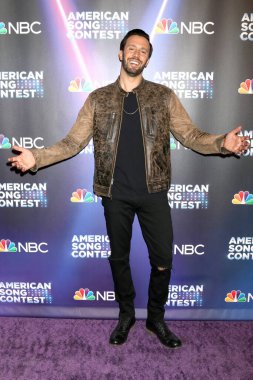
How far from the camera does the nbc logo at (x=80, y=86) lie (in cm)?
294

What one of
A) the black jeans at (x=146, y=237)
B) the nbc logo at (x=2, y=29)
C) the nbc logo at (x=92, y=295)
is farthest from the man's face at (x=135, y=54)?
the nbc logo at (x=92, y=295)

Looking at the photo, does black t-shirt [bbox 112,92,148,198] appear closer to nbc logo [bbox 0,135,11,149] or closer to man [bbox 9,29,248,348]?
man [bbox 9,29,248,348]

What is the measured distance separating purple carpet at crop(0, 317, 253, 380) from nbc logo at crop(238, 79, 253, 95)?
2.00m

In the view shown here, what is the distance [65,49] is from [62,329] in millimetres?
Answer: 2339

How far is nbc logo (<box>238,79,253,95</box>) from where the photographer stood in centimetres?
290

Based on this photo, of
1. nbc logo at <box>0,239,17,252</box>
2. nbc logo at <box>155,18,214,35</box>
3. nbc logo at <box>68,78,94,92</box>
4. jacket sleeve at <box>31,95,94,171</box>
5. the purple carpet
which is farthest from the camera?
nbc logo at <box>0,239,17,252</box>

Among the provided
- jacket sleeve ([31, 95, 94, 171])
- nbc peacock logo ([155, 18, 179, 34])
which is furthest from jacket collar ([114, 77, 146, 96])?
nbc peacock logo ([155, 18, 179, 34])

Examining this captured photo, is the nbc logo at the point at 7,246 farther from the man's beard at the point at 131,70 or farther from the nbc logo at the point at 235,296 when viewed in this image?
the nbc logo at the point at 235,296

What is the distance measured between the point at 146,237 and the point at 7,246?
1307 millimetres

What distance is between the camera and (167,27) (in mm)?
2838

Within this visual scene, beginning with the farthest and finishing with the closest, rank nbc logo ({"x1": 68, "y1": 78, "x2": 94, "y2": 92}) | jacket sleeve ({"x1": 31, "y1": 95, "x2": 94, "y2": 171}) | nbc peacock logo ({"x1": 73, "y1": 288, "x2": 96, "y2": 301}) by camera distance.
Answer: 1. nbc peacock logo ({"x1": 73, "y1": 288, "x2": 96, "y2": 301})
2. nbc logo ({"x1": 68, "y1": 78, "x2": 94, "y2": 92})
3. jacket sleeve ({"x1": 31, "y1": 95, "x2": 94, "y2": 171})

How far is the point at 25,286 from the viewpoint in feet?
11.0

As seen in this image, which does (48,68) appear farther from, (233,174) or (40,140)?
(233,174)

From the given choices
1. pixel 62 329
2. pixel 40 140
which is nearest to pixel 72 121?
pixel 40 140
